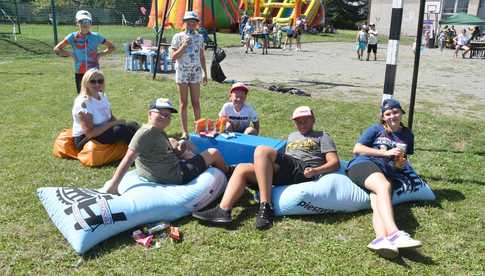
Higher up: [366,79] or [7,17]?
[7,17]

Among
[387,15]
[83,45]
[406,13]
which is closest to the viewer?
[83,45]

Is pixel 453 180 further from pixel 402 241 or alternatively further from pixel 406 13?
pixel 406 13

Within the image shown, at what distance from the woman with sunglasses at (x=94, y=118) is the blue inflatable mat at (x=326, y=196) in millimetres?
2298

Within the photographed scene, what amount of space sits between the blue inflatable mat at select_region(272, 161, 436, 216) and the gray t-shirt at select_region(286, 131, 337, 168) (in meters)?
0.20

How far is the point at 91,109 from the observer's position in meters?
5.48

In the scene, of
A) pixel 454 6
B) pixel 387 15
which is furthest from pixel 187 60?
pixel 387 15

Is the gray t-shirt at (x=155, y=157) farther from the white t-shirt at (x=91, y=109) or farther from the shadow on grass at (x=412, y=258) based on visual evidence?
the shadow on grass at (x=412, y=258)

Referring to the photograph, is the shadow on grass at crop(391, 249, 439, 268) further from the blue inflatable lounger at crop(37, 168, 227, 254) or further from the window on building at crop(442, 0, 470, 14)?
the window on building at crop(442, 0, 470, 14)

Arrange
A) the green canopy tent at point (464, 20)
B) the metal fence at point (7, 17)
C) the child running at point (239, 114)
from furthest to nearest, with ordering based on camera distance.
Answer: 1. the green canopy tent at point (464, 20)
2. the metal fence at point (7, 17)
3. the child running at point (239, 114)

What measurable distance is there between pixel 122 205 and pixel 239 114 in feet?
7.21

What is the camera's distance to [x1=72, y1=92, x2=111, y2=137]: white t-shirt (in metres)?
5.42

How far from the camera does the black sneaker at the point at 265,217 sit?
3977 millimetres

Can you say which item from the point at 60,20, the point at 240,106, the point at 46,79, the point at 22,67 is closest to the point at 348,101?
the point at 240,106

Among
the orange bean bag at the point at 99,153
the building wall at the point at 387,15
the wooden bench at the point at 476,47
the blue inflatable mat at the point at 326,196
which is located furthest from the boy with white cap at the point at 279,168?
the building wall at the point at 387,15
